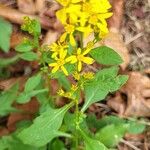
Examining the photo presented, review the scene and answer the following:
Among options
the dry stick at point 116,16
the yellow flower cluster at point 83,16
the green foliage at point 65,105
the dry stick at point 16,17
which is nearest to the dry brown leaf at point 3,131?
the green foliage at point 65,105

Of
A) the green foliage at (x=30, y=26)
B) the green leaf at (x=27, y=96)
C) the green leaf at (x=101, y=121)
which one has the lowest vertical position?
the green leaf at (x=101, y=121)

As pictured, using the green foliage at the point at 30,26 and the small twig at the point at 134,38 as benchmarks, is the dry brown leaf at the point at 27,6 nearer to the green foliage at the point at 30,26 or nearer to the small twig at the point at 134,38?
the small twig at the point at 134,38

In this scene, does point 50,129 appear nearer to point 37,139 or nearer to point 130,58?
point 37,139

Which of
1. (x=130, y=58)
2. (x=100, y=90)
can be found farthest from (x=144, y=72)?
(x=100, y=90)

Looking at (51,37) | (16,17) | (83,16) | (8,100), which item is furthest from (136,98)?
(83,16)

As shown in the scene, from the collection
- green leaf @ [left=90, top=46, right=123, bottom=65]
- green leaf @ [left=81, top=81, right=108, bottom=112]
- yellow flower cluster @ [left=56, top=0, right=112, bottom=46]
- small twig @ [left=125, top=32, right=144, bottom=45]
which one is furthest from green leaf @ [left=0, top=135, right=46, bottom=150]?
yellow flower cluster @ [left=56, top=0, right=112, bottom=46]

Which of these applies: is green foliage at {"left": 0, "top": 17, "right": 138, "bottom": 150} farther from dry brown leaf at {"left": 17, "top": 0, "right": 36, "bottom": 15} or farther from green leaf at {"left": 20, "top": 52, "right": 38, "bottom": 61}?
dry brown leaf at {"left": 17, "top": 0, "right": 36, "bottom": 15}
